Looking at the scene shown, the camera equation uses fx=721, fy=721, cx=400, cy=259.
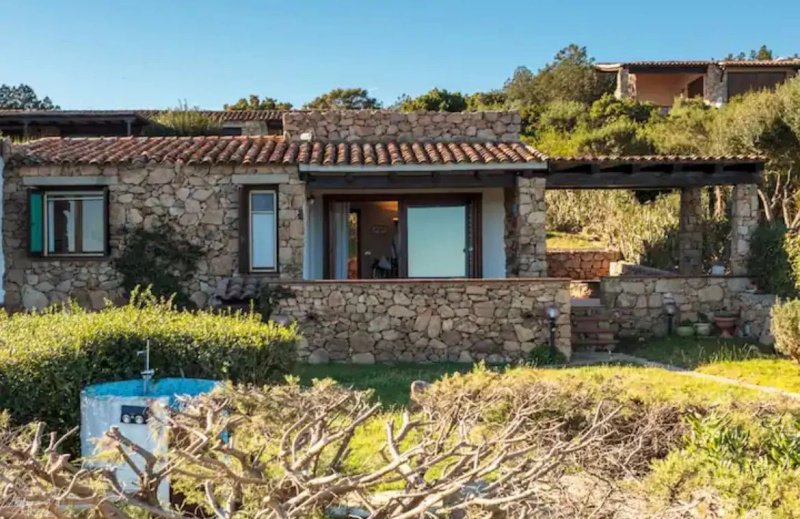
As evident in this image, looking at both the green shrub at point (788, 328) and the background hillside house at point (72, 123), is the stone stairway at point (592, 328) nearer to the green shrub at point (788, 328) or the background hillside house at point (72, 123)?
the green shrub at point (788, 328)

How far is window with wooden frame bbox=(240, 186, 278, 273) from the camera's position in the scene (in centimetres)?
1450

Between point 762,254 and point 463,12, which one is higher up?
point 463,12

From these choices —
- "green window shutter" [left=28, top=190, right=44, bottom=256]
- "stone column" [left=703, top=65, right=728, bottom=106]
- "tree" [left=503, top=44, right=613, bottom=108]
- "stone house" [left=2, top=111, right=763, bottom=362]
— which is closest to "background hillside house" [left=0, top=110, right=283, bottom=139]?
"stone house" [left=2, top=111, right=763, bottom=362]

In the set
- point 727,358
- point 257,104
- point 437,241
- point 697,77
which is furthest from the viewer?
point 257,104

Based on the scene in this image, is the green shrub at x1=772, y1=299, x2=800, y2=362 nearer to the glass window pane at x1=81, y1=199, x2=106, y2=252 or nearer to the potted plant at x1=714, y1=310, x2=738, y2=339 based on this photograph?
the potted plant at x1=714, y1=310, x2=738, y2=339

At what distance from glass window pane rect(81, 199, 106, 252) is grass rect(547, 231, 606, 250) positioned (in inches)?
508

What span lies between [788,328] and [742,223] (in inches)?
176

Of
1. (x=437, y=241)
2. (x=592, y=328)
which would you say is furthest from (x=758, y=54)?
(x=592, y=328)

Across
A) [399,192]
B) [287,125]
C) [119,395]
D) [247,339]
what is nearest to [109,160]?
[287,125]

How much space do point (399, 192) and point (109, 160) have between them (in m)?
6.00

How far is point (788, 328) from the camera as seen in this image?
11.6m

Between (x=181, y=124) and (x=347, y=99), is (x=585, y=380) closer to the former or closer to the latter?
(x=181, y=124)

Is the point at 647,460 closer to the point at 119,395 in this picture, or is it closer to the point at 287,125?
the point at 119,395

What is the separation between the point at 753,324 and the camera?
565 inches
